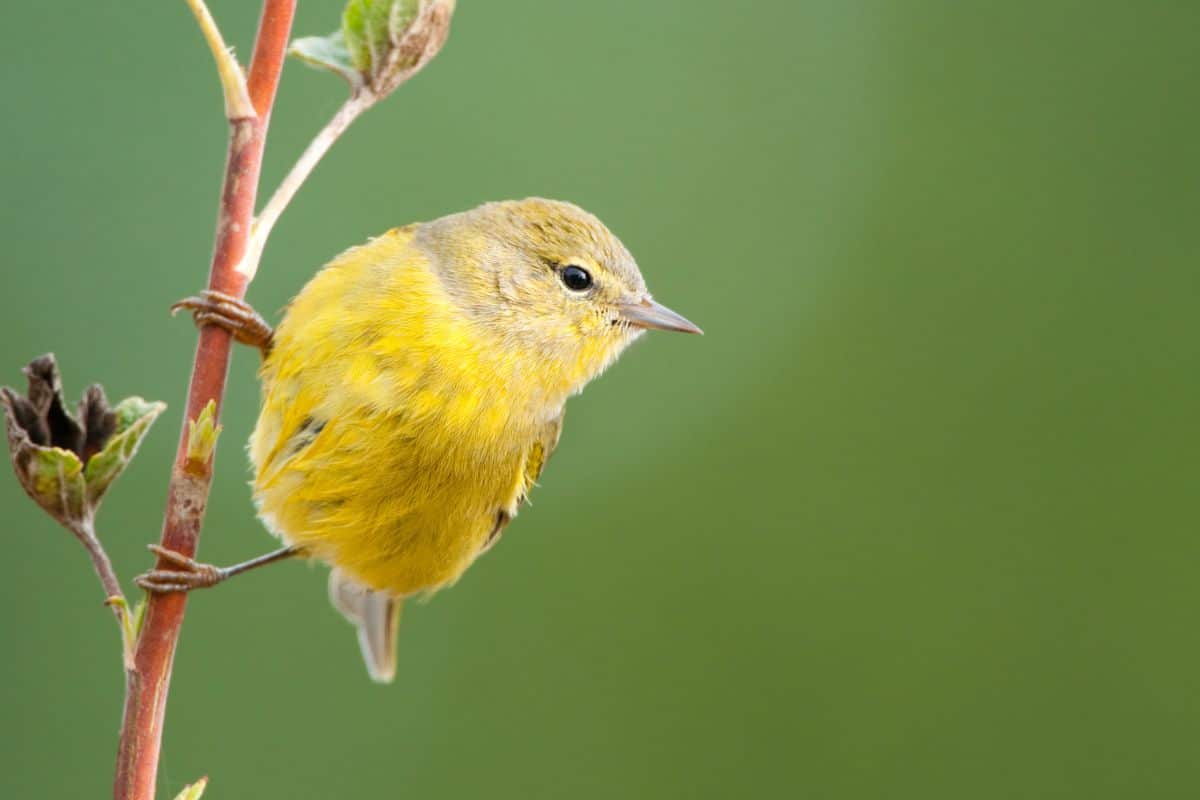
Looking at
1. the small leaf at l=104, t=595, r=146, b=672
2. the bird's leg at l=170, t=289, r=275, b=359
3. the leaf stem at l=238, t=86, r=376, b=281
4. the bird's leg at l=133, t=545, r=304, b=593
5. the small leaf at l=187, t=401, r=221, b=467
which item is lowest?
the small leaf at l=104, t=595, r=146, b=672

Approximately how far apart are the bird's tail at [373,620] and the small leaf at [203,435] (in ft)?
6.37

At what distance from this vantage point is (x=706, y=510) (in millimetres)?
5969

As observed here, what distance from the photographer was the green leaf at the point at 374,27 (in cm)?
205

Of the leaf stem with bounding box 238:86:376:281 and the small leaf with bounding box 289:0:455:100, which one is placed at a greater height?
the small leaf with bounding box 289:0:455:100

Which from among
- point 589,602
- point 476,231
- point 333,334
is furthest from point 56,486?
point 589,602

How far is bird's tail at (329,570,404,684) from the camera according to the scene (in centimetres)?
377

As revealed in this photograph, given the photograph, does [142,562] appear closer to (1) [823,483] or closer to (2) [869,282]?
(1) [823,483]

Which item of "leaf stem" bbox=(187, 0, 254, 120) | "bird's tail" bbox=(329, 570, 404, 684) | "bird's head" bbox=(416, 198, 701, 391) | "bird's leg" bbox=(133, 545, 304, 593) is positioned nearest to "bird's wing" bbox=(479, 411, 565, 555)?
"bird's head" bbox=(416, 198, 701, 391)

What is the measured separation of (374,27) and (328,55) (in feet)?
0.38

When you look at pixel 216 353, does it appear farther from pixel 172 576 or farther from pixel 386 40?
pixel 386 40

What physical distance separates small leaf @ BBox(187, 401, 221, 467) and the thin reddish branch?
1cm

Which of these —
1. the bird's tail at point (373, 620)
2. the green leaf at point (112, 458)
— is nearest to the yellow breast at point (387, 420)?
the bird's tail at point (373, 620)

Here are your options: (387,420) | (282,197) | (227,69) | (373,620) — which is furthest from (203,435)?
(373,620)

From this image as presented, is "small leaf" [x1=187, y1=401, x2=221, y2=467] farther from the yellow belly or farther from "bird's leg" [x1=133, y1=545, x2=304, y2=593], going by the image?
the yellow belly
